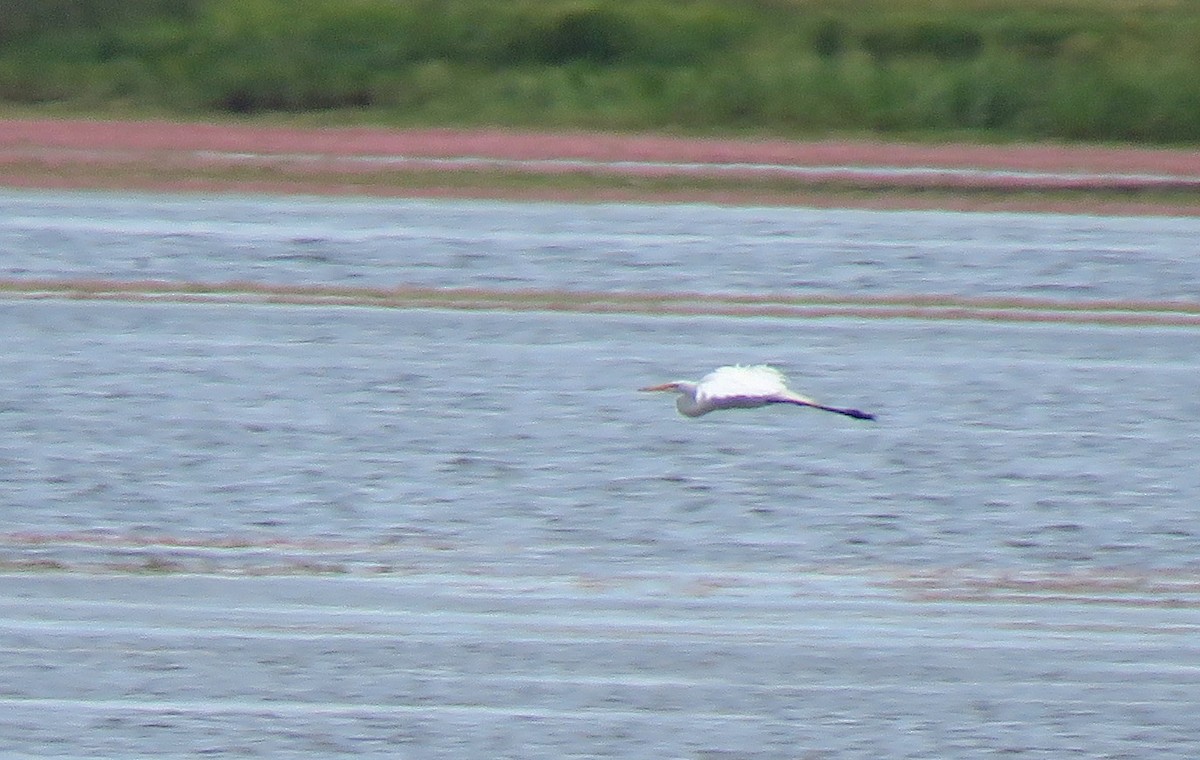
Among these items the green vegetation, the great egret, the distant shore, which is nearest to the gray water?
the great egret

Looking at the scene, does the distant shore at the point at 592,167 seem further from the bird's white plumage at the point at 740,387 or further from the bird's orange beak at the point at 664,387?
the bird's white plumage at the point at 740,387

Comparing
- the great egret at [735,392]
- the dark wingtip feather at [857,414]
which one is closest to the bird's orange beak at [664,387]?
the great egret at [735,392]

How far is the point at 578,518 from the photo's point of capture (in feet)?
25.4

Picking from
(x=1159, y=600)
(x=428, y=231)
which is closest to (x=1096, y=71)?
(x=428, y=231)

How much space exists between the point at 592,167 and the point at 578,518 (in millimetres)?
8152

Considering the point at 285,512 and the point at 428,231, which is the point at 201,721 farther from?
the point at 428,231

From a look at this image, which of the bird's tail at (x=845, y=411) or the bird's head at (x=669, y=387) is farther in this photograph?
the bird's head at (x=669, y=387)

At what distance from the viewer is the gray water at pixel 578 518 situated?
19.8ft

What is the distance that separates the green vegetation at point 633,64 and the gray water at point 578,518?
19.1ft

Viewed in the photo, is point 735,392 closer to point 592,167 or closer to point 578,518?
point 578,518

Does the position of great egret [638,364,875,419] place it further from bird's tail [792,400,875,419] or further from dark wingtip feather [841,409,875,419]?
dark wingtip feather [841,409,875,419]

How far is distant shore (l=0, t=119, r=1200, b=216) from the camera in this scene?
14.6m

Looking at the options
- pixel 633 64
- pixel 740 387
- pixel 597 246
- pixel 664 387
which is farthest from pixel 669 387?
pixel 633 64

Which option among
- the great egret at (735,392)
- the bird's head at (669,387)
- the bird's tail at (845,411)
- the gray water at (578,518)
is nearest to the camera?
the gray water at (578,518)
